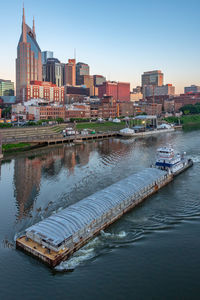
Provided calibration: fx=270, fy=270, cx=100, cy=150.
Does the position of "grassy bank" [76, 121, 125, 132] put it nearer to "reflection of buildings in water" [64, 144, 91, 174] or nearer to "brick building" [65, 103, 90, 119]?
"brick building" [65, 103, 90, 119]

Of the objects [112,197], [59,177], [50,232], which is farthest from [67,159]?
[50,232]

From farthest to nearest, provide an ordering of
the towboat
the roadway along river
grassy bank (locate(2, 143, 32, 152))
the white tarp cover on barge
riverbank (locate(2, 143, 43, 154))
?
1. grassy bank (locate(2, 143, 32, 152))
2. riverbank (locate(2, 143, 43, 154))
3. the towboat
4. the white tarp cover on barge
5. the roadway along river

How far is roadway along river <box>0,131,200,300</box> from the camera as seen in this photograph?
74.3 ft

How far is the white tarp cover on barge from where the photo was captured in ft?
86.8

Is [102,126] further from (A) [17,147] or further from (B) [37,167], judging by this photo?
(B) [37,167]

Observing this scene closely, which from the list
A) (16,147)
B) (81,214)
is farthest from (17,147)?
(81,214)

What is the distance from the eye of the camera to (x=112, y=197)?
35.8m

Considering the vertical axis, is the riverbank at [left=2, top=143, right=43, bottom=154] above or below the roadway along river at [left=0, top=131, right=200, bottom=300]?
above

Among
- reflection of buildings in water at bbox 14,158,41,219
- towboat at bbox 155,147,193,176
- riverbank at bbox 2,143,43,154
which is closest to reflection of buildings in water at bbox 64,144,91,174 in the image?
reflection of buildings in water at bbox 14,158,41,219

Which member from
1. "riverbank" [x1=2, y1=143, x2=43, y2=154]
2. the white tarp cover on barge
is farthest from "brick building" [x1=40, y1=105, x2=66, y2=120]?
the white tarp cover on barge

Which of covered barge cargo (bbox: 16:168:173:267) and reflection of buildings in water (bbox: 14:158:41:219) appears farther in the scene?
reflection of buildings in water (bbox: 14:158:41:219)

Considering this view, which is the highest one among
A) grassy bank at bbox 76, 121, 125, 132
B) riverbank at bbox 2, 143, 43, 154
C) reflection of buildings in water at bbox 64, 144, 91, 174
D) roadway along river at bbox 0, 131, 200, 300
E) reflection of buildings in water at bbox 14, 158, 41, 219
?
grassy bank at bbox 76, 121, 125, 132

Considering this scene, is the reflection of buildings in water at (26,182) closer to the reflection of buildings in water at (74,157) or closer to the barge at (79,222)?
the reflection of buildings in water at (74,157)

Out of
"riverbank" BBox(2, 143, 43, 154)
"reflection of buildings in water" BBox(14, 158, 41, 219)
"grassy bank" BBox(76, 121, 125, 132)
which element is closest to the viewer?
"reflection of buildings in water" BBox(14, 158, 41, 219)
